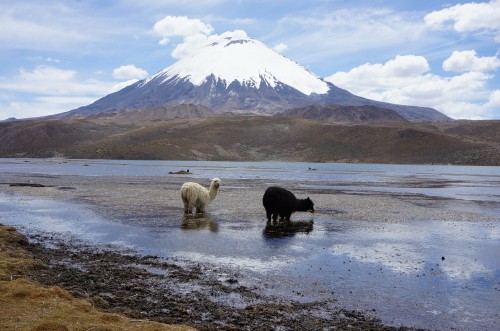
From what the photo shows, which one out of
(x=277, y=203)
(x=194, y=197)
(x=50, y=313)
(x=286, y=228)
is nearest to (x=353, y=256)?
(x=286, y=228)

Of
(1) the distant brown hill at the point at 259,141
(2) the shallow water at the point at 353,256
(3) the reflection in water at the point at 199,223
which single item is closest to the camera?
(2) the shallow water at the point at 353,256

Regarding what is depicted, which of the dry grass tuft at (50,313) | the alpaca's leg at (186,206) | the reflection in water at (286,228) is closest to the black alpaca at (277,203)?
the reflection in water at (286,228)

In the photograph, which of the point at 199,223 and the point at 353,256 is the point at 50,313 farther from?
the point at 199,223

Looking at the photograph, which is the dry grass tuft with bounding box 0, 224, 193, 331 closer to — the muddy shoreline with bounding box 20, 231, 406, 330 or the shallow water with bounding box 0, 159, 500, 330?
the muddy shoreline with bounding box 20, 231, 406, 330

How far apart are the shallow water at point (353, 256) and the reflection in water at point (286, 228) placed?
270 mm

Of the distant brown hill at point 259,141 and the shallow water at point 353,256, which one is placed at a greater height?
the distant brown hill at point 259,141

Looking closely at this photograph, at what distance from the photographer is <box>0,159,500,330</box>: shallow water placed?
874 centimetres

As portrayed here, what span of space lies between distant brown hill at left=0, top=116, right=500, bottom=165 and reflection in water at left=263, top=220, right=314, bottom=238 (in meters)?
104

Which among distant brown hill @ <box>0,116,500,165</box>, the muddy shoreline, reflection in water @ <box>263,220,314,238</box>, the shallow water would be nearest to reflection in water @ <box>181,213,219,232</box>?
the shallow water

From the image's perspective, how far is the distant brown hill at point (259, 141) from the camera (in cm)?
12206

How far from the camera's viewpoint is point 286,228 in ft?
56.0

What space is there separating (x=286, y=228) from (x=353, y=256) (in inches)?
186

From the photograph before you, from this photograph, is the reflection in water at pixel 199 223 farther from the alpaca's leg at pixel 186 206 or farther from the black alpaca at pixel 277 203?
the black alpaca at pixel 277 203

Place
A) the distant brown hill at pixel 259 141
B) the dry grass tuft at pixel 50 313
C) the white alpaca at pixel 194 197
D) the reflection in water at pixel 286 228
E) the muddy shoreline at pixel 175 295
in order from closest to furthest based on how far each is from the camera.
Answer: the dry grass tuft at pixel 50 313 → the muddy shoreline at pixel 175 295 → the reflection in water at pixel 286 228 → the white alpaca at pixel 194 197 → the distant brown hill at pixel 259 141
